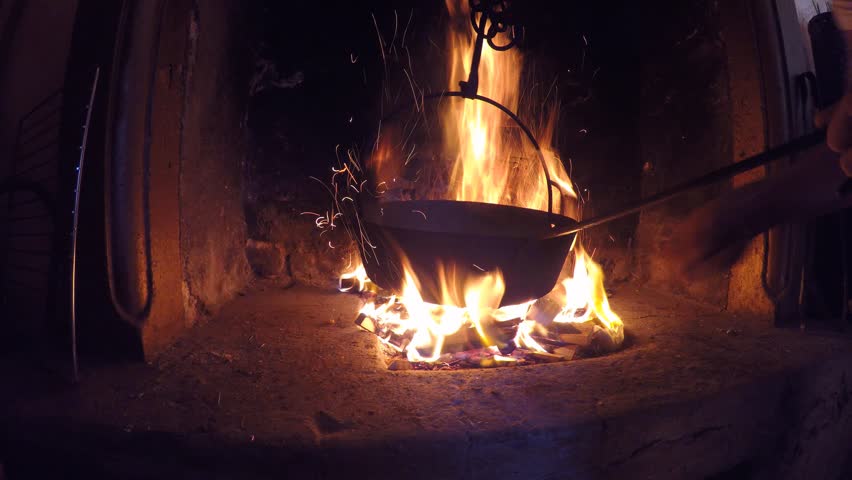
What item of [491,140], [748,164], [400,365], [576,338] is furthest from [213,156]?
[748,164]

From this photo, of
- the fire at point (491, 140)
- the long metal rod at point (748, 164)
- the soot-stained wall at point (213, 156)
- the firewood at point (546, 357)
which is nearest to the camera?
the long metal rod at point (748, 164)

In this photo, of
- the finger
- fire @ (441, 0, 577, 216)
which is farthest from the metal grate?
the finger

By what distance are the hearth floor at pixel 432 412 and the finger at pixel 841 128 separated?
2.69ft

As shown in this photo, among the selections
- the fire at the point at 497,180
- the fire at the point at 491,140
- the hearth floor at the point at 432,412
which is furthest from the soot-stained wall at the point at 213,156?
the fire at the point at 491,140

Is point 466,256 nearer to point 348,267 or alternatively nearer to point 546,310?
point 546,310

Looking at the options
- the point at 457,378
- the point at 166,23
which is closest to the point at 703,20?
the point at 457,378

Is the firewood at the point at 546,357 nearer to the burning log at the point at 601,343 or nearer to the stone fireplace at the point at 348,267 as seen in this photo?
the stone fireplace at the point at 348,267

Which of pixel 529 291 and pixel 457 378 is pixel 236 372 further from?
pixel 529 291

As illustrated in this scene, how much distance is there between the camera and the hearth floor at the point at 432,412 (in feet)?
4.30

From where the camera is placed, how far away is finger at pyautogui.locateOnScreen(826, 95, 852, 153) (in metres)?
1.01

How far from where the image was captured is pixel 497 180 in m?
2.92

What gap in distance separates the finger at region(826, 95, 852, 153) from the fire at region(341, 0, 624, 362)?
1.21 m

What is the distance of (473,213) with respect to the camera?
2.51 m

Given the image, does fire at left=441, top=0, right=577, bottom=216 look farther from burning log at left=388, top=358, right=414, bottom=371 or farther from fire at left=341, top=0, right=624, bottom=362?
burning log at left=388, top=358, right=414, bottom=371
